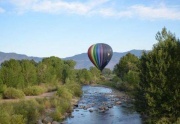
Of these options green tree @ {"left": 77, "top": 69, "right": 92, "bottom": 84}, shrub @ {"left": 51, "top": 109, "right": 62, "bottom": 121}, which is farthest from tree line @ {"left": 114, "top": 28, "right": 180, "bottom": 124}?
green tree @ {"left": 77, "top": 69, "right": 92, "bottom": 84}

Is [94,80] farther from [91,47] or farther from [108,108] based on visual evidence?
[108,108]

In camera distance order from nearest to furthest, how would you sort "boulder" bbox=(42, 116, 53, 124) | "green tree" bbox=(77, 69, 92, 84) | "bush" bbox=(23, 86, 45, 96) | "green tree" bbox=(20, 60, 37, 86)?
1. "boulder" bbox=(42, 116, 53, 124)
2. "bush" bbox=(23, 86, 45, 96)
3. "green tree" bbox=(20, 60, 37, 86)
4. "green tree" bbox=(77, 69, 92, 84)

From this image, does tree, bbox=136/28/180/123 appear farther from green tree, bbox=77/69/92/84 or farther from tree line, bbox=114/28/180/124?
green tree, bbox=77/69/92/84

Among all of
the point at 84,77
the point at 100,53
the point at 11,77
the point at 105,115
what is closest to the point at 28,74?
the point at 11,77

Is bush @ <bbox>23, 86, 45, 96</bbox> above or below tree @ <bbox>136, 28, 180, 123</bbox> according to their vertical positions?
below

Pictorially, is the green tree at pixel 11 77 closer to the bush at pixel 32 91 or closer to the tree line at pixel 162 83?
the bush at pixel 32 91

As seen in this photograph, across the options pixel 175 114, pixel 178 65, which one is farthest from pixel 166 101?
pixel 178 65

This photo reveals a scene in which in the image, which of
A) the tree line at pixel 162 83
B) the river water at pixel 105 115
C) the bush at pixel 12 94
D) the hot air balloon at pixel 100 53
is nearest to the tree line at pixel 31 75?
the bush at pixel 12 94
